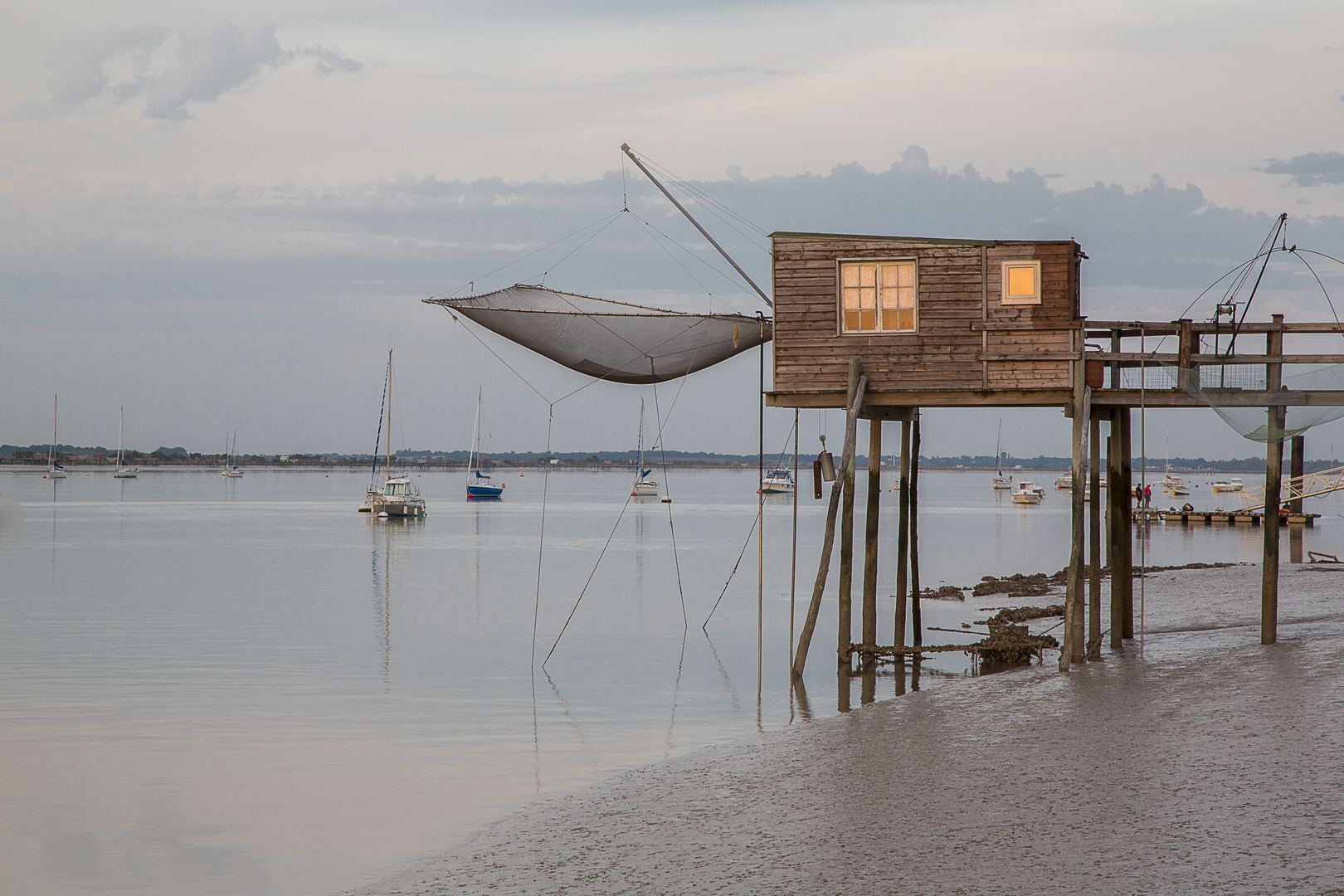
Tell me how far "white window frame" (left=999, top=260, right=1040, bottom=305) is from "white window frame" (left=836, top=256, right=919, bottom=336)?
1242 millimetres

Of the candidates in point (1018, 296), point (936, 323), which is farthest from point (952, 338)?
point (1018, 296)

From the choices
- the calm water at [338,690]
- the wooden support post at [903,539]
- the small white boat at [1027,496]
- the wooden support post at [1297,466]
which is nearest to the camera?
the calm water at [338,690]

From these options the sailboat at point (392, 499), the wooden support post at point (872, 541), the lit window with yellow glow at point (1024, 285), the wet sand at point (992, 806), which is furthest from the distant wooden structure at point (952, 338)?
the sailboat at point (392, 499)

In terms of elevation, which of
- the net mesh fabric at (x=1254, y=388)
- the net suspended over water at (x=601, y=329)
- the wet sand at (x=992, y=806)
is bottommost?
the wet sand at (x=992, y=806)

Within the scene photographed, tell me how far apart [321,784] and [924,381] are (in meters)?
10.2

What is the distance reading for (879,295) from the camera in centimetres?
1734

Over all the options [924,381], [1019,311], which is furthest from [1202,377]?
[924,381]

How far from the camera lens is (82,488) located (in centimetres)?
14462

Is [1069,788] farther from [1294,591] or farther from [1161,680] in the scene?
[1294,591]

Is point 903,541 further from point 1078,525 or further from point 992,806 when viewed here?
point 992,806

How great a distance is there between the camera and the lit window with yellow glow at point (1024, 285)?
17.0 m

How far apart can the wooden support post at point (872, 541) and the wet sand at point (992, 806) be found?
2.97 meters

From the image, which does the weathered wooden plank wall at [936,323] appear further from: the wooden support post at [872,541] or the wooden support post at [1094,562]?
the wooden support post at [872,541]

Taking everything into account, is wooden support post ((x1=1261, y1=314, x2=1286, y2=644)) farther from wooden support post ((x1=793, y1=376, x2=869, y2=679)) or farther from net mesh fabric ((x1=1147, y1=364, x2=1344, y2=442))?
wooden support post ((x1=793, y1=376, x2=869, y2=679))
